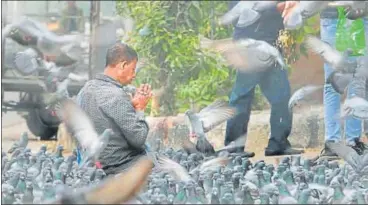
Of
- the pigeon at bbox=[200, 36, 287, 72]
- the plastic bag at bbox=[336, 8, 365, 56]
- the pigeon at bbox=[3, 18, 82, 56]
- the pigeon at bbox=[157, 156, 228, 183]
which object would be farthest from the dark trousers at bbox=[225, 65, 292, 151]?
the pigeon at bbox=[3, 18, 82, 56]

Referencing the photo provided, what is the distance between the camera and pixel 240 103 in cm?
749

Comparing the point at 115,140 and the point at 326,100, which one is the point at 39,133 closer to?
the point at 326,100

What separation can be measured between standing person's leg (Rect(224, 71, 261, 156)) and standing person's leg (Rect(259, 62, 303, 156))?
81 millimetres

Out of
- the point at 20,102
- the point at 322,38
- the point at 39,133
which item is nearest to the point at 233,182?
the point at 322,38

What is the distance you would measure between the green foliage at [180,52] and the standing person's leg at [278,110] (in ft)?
1.34

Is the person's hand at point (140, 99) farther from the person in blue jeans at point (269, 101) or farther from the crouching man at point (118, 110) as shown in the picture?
the person in blue jeans at point (269, 101)

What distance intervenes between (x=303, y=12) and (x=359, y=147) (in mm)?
931

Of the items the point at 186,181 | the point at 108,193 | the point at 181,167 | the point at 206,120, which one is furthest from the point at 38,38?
the point at 108,193

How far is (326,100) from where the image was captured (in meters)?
6.79

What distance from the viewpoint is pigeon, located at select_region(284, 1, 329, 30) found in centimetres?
571

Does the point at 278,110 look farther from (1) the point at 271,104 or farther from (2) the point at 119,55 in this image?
(2) the point at 119,55

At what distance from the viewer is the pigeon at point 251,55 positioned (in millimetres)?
6832

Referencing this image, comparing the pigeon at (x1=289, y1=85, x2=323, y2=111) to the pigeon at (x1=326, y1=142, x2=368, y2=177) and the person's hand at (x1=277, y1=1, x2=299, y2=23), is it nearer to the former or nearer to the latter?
the pigeon at (x1=326, y1=142, x2=368, y2=177)

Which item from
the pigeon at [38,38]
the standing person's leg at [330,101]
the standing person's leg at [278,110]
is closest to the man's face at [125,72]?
the standing person's leg at [330,101]
